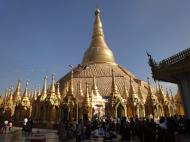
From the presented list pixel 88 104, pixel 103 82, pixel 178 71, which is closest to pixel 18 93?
pixel 103 82

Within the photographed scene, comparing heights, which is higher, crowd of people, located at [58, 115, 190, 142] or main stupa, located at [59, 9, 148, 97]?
main stupa, located at [59, 9, 148, 97]

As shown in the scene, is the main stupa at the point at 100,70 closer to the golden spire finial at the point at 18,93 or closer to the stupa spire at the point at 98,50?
the stupa spire at the point at 98,50

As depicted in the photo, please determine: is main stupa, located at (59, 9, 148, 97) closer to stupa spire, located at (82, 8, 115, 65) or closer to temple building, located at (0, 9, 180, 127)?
stupa spire, located at (82, 8, 115, 65)

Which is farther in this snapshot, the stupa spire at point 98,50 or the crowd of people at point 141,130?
the stupa spire at point 98,50

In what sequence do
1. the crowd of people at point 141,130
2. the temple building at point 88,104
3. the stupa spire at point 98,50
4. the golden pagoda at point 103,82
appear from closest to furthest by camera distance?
the crowd of people at point 141,130
the temple building at point 88,104
the golden pagoda at point 103,82
the stupa spire at point 98,50

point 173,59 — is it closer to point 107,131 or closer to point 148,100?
point 107,131

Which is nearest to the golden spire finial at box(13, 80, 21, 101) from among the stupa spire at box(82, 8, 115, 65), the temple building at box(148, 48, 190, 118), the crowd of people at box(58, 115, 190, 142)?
the stupa spire at box(82, 8, 115, 65)

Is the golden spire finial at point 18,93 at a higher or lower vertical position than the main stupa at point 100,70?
lower

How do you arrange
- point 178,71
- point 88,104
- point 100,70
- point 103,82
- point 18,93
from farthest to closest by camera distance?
point 100,70, point 18,93, point 103,82, point 88,104, point 178,71

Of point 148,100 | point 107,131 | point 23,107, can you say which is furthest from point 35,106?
point 107,131

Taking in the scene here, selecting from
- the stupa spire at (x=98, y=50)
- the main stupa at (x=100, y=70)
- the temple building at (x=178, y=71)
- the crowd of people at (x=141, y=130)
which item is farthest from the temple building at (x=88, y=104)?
the temple building at (x=178, y=71)

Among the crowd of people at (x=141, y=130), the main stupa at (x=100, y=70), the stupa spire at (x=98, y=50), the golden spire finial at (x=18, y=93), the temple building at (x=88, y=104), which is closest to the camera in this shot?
the crowd of people at (x=141, y=130)

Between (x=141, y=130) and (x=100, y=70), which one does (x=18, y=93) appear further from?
(x=141, y=130)

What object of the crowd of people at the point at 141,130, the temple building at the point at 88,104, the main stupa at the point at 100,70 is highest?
the main stupa at the point at 100,70
